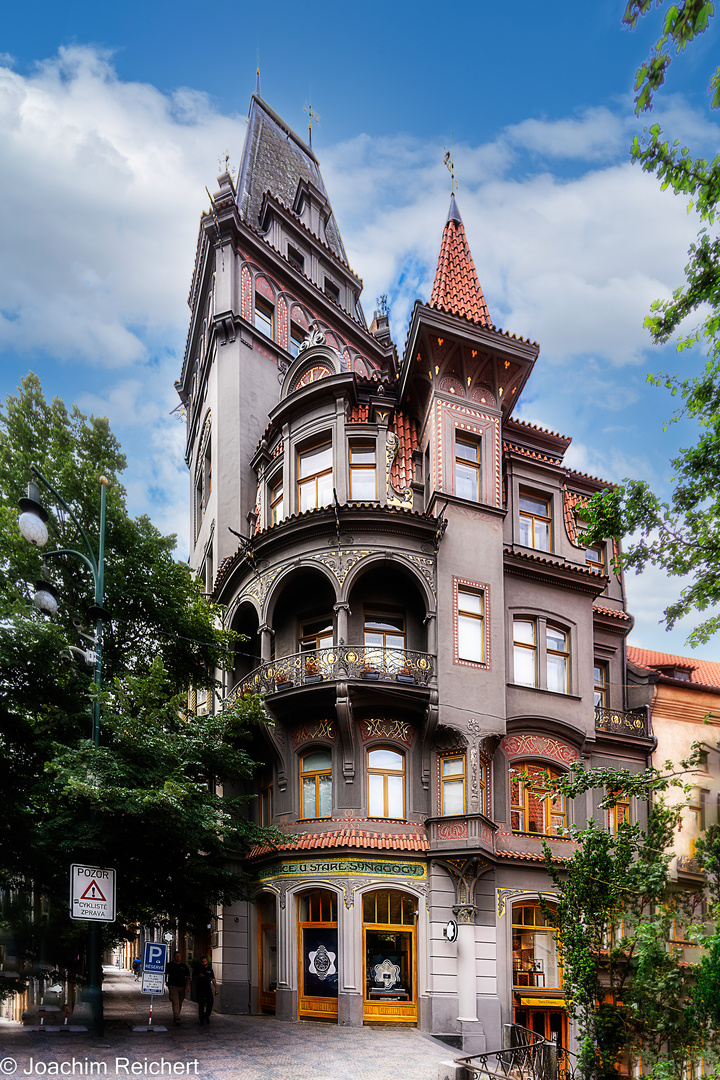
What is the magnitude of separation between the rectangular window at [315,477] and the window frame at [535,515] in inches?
261

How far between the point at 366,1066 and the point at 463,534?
13.8 meters

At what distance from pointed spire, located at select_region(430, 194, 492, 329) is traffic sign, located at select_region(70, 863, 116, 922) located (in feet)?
60.2

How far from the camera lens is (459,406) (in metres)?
25.8

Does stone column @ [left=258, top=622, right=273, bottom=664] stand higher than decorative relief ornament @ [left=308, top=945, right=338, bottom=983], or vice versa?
stone column @ [left=258, top=622, right=273, bottom=664]

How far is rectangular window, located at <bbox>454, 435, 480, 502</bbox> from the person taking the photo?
25.6 meters

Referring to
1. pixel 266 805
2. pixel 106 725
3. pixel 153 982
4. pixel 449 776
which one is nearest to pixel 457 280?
pixel 449 776

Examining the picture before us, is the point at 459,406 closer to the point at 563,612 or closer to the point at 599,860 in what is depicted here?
the point at 563,612

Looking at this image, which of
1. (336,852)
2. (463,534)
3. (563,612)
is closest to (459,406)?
(463,534)

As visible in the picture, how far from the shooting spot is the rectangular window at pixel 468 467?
25594 millimetres

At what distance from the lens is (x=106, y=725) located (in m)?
17.3

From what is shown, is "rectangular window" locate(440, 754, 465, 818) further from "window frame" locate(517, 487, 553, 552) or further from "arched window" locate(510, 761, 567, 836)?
"window frame" locate(517, 487, 553, 552)

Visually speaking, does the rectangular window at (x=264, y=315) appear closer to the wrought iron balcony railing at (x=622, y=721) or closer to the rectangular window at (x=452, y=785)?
the rectangular window at (x=452, y=785)

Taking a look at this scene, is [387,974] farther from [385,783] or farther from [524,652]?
[524,652]

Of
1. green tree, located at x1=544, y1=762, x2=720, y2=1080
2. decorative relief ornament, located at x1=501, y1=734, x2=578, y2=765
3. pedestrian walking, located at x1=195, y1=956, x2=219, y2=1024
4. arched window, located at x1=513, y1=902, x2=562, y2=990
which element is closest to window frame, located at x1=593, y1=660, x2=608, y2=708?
decorative relief ornament, located at x1=501, y1=734, x2=578, y2=765
